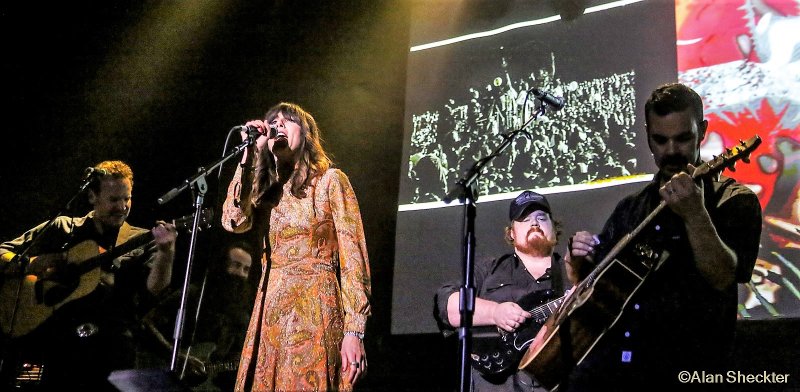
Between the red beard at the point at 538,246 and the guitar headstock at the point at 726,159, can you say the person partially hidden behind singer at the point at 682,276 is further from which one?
the red beard at the point at 538,246

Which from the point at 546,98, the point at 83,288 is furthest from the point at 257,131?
the point at 83,288

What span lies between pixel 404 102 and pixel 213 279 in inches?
80.1

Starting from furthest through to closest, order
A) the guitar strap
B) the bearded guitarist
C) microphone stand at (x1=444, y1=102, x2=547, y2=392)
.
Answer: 1. the bearded guitarist
2. the guitar strap
3. microphone stand at (x1=444, y1=102, x2=547, y2=392)

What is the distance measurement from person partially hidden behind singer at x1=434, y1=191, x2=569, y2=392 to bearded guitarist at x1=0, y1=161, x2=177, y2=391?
5.76 ft

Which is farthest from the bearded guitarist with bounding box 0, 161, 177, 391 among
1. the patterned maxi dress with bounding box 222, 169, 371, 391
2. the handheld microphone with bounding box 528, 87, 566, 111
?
the handheld microphone with bounding box 528, 87, 566, 111

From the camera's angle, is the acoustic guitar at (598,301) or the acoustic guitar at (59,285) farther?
the acoustic guitar at (59,285)

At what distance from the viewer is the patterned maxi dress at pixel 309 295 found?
9.08 ft

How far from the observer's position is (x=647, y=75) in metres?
4.29

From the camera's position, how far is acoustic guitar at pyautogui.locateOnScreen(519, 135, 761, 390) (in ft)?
8.00

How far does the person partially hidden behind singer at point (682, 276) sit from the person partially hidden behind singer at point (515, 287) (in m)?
1.08

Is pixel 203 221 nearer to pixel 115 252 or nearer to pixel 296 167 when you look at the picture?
pixel 296 167

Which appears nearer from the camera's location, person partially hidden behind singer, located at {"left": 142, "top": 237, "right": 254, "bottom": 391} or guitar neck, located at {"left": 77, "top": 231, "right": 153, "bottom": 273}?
guitar neck, located at {"left": 77, "top": 231, "right": 153, "bottom": 273}

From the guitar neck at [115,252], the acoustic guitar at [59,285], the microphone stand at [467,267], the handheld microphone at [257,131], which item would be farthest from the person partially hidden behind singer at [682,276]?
the acoustic guitar at [59,285]

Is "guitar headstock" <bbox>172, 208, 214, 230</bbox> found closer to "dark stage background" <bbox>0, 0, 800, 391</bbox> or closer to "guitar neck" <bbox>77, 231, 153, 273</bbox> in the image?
"guitar neck" <bbox>77, 231, 153, 273</bbox>
